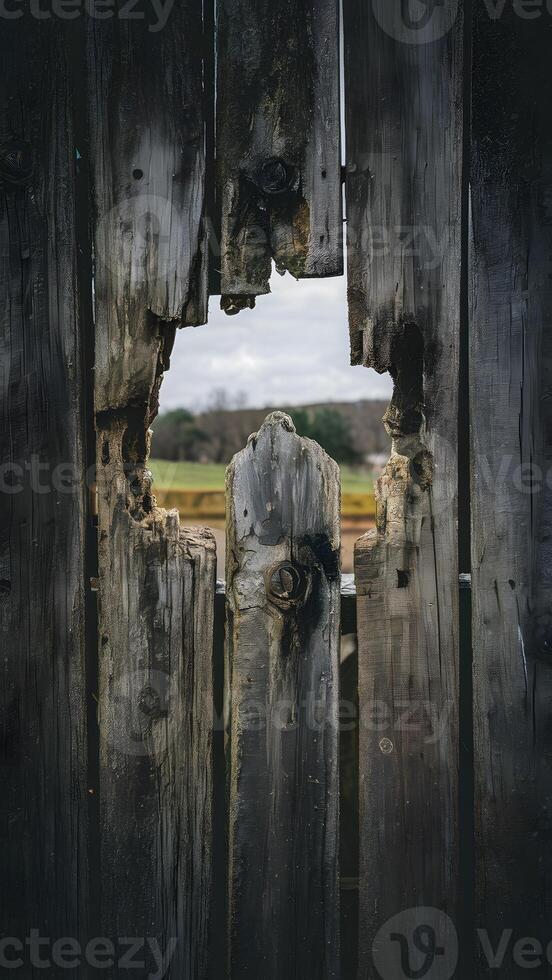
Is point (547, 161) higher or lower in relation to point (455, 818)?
higher

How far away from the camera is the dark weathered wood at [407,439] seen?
5.39 feet

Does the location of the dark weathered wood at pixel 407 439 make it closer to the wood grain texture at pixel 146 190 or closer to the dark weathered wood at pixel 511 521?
the dark weathered wood at pixel 511 521

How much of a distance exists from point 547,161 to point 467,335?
1.54ft

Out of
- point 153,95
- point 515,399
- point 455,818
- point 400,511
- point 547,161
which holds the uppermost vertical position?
point 153,95

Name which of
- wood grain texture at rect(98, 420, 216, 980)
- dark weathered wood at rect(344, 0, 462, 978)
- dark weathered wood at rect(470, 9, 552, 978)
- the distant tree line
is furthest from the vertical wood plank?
the distant tree line

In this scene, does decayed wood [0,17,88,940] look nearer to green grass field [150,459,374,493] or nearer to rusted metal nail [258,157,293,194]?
rusted metal nail [258,157,293,194]

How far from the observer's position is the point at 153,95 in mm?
1646

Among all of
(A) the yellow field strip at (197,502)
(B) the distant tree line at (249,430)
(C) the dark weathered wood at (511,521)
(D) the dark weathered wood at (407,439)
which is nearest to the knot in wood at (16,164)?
(D) the dark weathered wood at (407,439)

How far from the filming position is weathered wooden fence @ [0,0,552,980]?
1641 mm

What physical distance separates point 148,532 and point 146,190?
0.85m

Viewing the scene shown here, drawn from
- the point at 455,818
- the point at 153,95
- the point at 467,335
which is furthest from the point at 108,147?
the point at 455,818

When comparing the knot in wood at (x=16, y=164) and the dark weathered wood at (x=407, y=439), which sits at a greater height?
the knot in wood at (x=16, y=164)

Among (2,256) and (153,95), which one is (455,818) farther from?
(153,95)

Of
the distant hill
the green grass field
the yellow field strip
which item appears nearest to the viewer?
the yellow field strip
